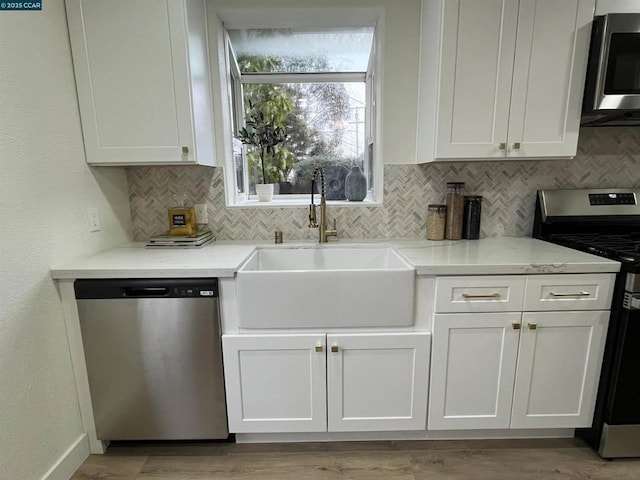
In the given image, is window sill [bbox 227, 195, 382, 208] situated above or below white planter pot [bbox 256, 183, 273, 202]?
below

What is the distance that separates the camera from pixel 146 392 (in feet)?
4.95

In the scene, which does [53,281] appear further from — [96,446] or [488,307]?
[488,307]

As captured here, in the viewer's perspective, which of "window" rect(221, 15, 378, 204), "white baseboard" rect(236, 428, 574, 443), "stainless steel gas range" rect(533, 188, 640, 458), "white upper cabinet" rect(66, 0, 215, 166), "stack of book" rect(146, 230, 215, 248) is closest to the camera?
"stainless steel gas range" rect(533, 188, 640, 458)

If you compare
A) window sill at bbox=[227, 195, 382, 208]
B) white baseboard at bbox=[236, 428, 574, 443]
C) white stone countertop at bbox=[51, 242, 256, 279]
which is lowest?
white baseboard at bbox=[236, 428, 574, 443]

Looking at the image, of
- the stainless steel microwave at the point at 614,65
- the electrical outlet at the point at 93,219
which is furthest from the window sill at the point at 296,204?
the stainless steel microwave at the point at 614,65

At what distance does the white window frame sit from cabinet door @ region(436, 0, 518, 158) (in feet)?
1.42

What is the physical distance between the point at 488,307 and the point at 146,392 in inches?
63.3

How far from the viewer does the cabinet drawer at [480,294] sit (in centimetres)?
143

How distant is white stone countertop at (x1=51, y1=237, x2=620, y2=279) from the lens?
4.60 feet

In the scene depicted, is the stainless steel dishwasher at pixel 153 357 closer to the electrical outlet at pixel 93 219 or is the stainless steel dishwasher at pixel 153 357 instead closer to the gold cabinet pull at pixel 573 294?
the electrical outlet at pixel 93 219

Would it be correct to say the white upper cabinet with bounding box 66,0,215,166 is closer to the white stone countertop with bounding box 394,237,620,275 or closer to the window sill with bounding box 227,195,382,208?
the window sill with bounding box 227,195,382,208

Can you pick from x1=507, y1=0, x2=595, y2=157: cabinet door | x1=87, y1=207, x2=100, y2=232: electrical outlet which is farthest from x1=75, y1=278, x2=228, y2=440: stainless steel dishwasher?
x1=507, y1=0, x2=595, y2=157: cabinet door

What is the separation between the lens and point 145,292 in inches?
56.3

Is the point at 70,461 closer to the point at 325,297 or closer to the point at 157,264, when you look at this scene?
the point at 157,264
